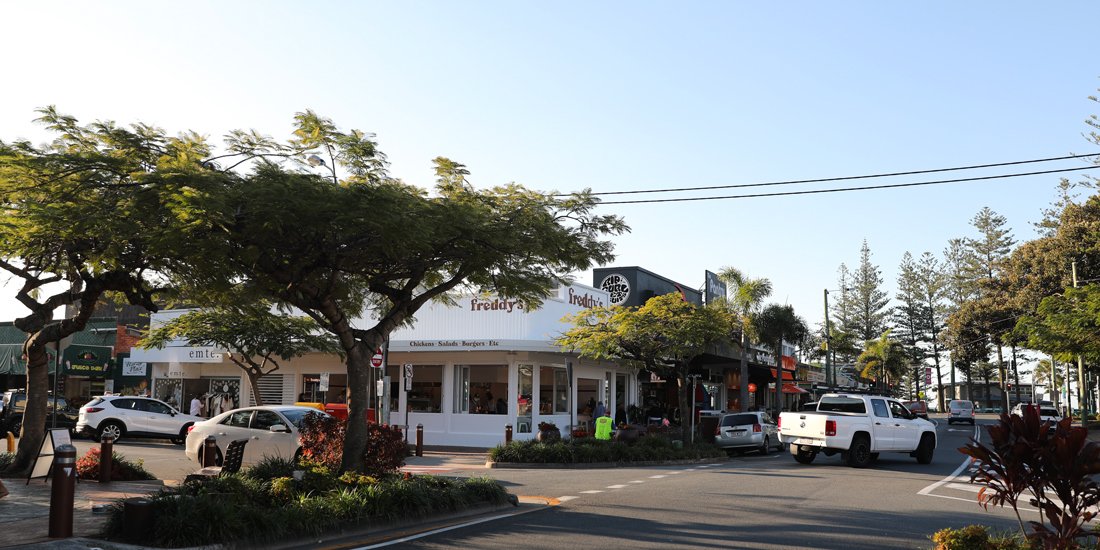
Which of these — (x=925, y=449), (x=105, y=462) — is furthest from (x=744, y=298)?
(x=105, y=462)

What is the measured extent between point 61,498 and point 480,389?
22.4m

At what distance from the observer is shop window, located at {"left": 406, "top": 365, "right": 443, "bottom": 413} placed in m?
31.9

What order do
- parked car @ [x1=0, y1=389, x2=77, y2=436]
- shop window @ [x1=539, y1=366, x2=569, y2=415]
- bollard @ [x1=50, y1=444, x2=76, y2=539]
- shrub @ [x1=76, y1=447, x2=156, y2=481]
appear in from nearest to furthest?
1. bollard @ [x1=50, y1=444, x2=76, y2=539]
2. shrub @ [x1=76, y1=447, x2=156, y2=481]
3. parked car @ [x1=0, y1=389, x2=77, y2=436]
4. shop window @ [x1=539, y1=366, x2=569, y2=415]

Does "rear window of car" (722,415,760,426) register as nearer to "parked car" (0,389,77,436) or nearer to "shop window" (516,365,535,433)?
"shop window" (516,365,535,433)

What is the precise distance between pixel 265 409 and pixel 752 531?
11.9 metres

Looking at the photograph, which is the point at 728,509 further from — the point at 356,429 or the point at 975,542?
the point at 356,429

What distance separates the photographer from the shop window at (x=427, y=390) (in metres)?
31.9

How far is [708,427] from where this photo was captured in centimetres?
2972

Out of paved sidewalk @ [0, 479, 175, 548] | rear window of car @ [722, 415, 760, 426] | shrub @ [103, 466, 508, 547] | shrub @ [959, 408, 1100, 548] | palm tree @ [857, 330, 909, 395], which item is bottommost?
paved sidewalk @ [0, 479, 175, 548]

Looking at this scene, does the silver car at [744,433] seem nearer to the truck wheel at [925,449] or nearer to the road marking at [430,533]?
the truck wheel at [925,449]

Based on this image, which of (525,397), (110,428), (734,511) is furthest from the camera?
(525,397)

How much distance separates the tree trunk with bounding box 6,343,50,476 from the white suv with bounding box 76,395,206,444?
1284cm

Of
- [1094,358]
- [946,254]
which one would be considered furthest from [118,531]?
[946,254]

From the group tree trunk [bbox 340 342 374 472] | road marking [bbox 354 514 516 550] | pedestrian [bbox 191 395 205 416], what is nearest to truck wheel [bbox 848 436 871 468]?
road marking [bbox 354 514 516 550]
